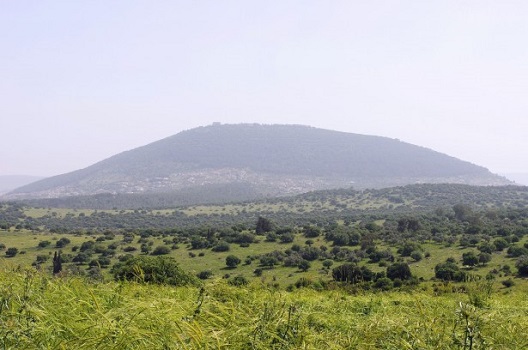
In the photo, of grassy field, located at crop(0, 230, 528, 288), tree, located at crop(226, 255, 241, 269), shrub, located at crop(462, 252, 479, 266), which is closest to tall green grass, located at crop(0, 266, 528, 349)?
grassy field, located at crop(0, 230, 528, 288)

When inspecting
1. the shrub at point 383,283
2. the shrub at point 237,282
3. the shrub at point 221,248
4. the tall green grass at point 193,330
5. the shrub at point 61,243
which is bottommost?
the shrub at point 383,283

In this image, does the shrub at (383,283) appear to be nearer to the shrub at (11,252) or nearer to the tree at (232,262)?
the tree at (232,262)

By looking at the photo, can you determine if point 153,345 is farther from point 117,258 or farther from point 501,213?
point 501,213

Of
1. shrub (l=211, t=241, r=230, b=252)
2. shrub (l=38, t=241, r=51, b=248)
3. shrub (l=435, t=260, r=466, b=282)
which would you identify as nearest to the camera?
shrub (l=435, t=260, r=466, b=282)

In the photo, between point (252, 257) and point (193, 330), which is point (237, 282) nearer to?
point (193, 330)

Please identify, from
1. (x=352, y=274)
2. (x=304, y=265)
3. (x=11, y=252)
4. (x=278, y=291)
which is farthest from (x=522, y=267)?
(x=11, y=252)

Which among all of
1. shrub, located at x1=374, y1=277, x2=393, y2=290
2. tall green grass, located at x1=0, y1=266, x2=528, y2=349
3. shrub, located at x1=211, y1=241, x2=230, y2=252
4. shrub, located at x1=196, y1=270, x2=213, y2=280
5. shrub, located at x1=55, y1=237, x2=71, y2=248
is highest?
tall green grass, located at x1=0, y1=266, x2=528, y2=349

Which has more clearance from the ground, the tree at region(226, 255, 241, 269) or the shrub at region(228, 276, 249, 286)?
the shrub at region(228, 276, 249, 286)

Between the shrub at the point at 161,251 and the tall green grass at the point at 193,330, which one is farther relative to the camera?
the shrub at the point at 161,251

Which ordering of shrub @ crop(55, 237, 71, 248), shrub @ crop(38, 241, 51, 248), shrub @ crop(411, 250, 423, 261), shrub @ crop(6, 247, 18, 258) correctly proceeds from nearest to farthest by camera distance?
shrub @ crop(411, 250, 423, 261)
shrub @ crop(6, 247, 18, 258)
shrub @ crop(38, 241, 51, 248)
shrub @ crop(55, 237, 71, 248)

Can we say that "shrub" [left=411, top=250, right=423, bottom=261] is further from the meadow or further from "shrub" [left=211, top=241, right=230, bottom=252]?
"shrub" [left=211, top=241, right=230, bottom=252]

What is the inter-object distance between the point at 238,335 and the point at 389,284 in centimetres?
3446

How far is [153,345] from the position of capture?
4082 mm

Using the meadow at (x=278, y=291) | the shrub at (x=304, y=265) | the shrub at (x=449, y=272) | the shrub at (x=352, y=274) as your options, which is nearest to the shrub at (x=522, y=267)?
the meadow at (x=278, y=291)
